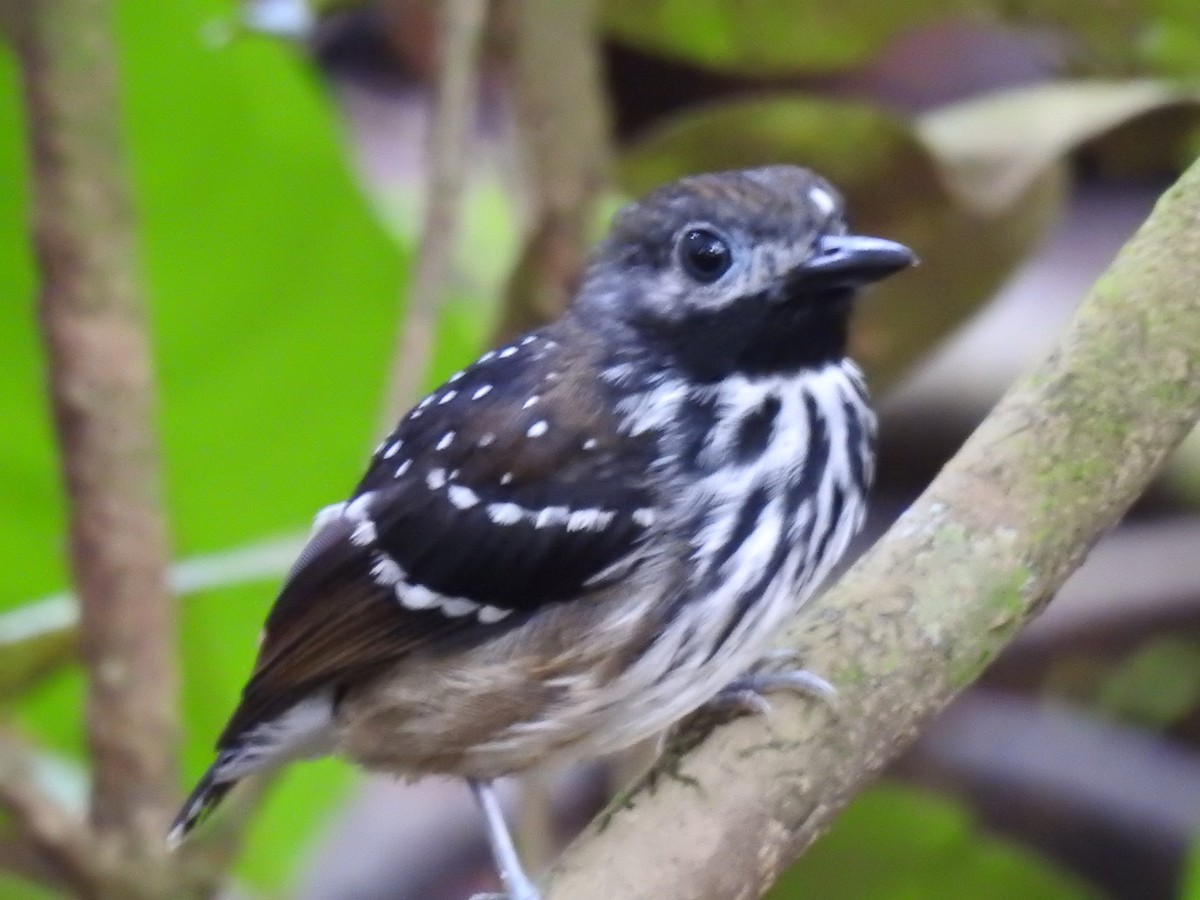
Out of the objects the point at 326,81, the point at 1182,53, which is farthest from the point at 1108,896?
the point at 326,81

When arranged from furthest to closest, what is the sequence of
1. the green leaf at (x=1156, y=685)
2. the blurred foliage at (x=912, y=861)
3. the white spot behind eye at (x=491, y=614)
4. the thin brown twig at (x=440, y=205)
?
1. the green leaf at (x=1156, y=685)
2. the blurred foliage at (x=912, y=861)
3. the thin brown twig at (x=440, y=205)
4. the white spot behind eye at (x=491, y=614)

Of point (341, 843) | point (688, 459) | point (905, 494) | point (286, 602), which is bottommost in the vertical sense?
point (341, 843)

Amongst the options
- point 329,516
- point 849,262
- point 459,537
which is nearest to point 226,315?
point 329,516

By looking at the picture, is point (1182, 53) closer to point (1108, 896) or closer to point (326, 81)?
point (1108, 896)

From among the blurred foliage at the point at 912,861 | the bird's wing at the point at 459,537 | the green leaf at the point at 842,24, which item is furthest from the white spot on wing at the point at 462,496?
the green leaf at the point at 842,24

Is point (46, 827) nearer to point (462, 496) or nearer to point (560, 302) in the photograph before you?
point (462, 496)

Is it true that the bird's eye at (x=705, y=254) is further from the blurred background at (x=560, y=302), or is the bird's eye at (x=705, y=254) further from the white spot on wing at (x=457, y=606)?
the blurred background at (x=560, y=302)

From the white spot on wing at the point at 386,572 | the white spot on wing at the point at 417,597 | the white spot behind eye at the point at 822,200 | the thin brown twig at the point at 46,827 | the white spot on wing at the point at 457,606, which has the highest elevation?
the white spot behind eye at the point at 822,200
